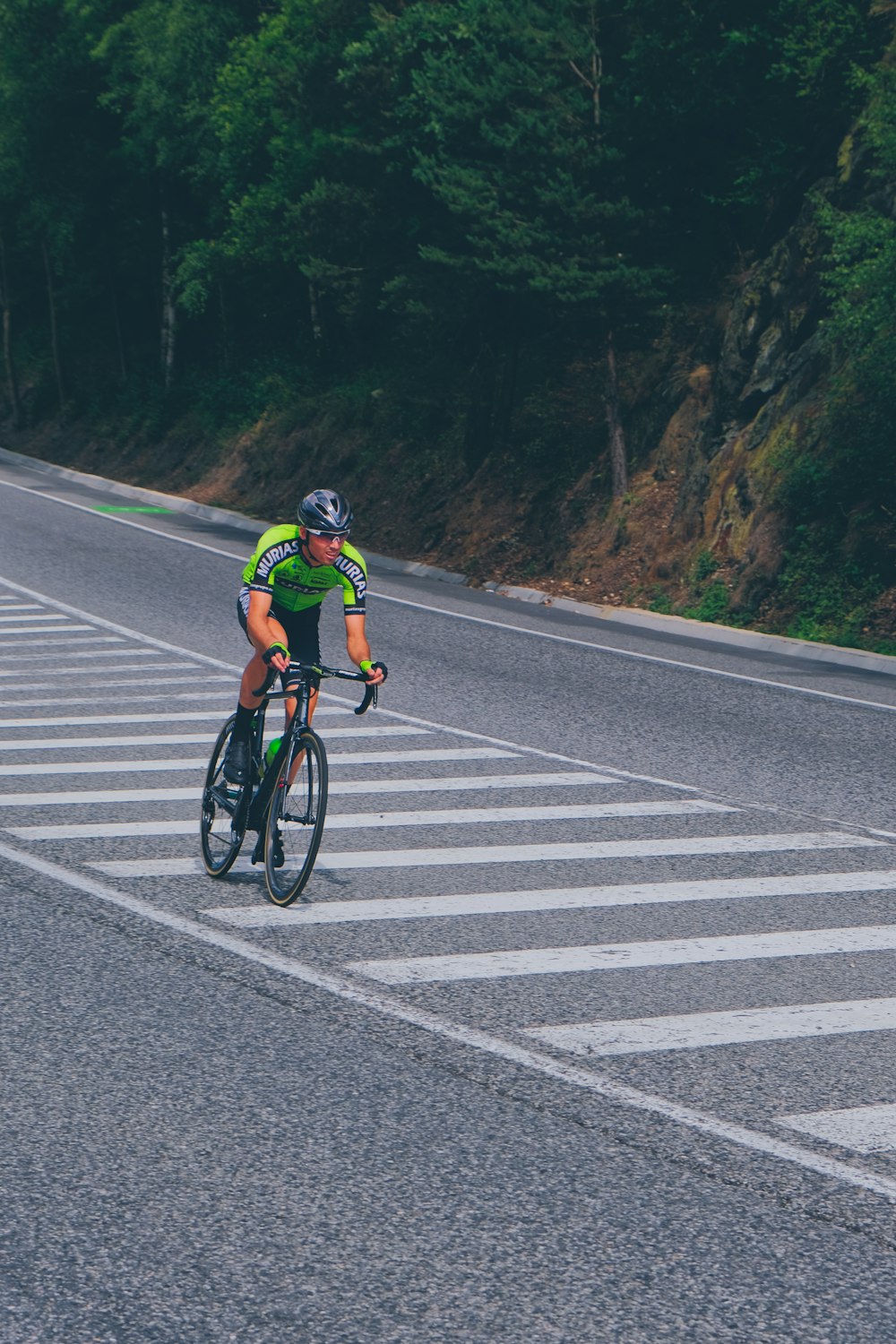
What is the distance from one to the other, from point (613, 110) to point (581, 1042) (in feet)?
72.1

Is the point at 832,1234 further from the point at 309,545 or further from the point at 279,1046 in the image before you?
the point at 309,545

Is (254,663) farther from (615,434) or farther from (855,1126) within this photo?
(615,434)

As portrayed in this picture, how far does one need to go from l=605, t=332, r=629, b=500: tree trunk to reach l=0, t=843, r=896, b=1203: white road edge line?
1904cm

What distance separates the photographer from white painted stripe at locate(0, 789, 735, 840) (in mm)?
9445

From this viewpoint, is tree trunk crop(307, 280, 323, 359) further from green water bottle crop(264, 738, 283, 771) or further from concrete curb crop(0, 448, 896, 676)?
green water bottle crop(264, 738, 283, 771)

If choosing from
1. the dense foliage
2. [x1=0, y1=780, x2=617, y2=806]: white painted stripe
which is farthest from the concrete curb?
[x1=0, y1=780, x2=617, y2=806]: white painted stripe

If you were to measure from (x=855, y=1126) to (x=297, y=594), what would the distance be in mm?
4328

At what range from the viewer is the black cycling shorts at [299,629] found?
338 inches

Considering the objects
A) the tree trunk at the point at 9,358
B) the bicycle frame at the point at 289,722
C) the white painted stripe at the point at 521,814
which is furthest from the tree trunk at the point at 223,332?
the bicycle frame at the point at 289,722

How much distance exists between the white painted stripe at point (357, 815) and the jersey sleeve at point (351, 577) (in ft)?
6.00

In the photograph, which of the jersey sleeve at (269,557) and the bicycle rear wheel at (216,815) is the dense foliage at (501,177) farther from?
the bicycle rear wheel at (216,815)

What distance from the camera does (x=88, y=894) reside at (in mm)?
8102

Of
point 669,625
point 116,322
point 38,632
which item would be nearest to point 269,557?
point 38,632

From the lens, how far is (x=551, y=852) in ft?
29.9
